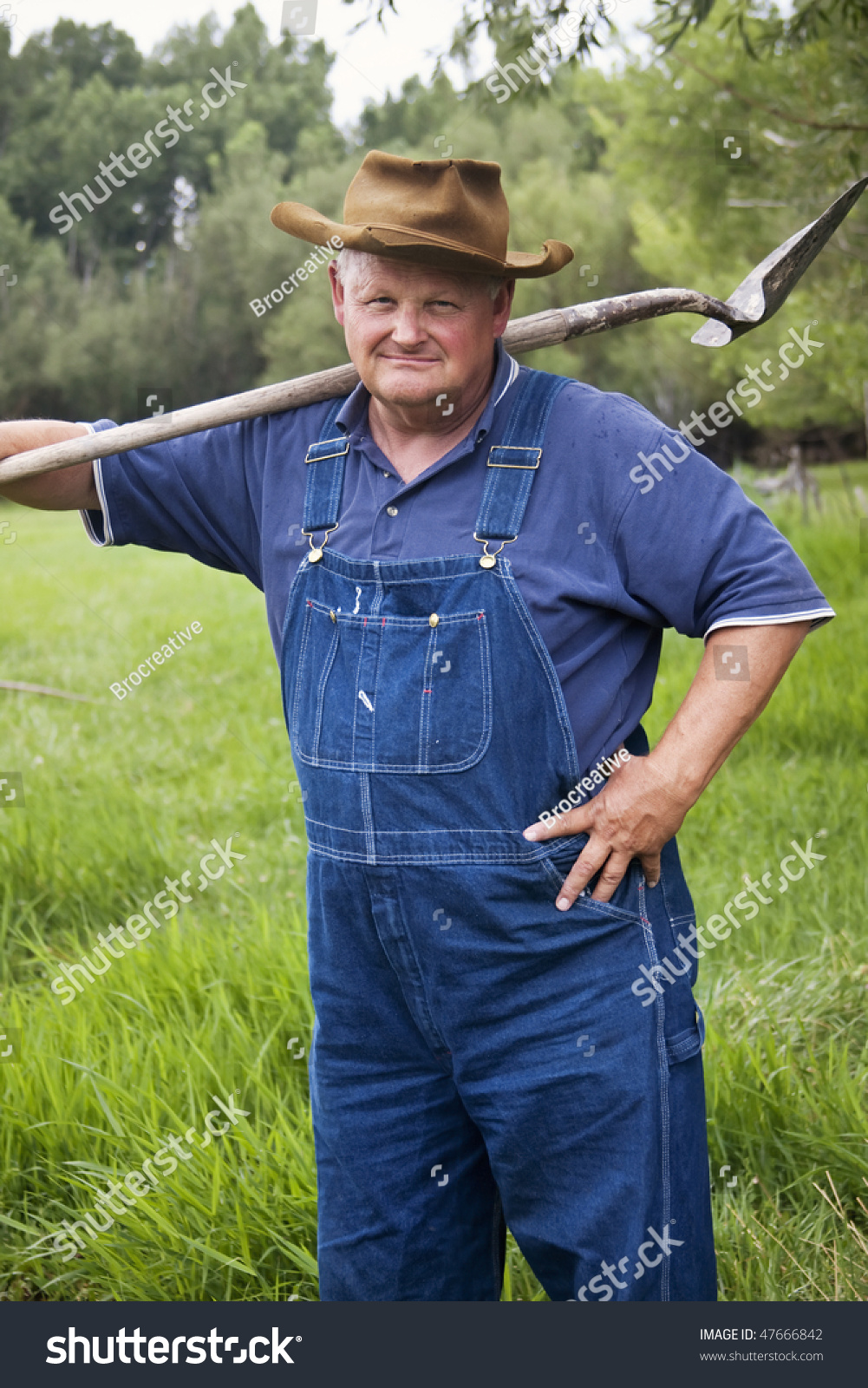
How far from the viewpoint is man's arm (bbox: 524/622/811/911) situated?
180 centimetres

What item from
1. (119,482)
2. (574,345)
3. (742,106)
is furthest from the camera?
(574,345)

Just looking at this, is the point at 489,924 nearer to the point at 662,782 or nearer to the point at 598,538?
the point at 662,782

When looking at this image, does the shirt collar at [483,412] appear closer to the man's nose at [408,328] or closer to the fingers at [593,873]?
the man's nose at [408,328]

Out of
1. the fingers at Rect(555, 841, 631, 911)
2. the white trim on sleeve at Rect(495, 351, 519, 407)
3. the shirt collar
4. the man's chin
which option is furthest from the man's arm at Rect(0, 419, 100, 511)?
the fingers at Rect(555, 841, 631, 911)

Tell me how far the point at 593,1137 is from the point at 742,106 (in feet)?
32.4

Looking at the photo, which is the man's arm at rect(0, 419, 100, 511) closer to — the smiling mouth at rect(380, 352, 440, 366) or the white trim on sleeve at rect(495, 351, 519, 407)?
the smiling mouth at rect(380, 352, 440, 366)

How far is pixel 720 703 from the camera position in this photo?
1815 millimetres

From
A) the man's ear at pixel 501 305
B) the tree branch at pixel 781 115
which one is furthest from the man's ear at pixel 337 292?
the tree branch at pixel 781 115

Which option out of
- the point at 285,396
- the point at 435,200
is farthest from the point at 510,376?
the point at 285,396

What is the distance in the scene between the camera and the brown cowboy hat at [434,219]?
70.9 inches

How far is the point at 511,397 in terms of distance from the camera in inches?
74.7

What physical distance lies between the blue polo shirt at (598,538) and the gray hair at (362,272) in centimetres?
11

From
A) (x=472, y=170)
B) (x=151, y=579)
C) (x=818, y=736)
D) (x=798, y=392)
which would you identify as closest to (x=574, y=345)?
(x=798, y=392)

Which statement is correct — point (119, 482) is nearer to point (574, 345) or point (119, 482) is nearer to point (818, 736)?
point (818, 736)
